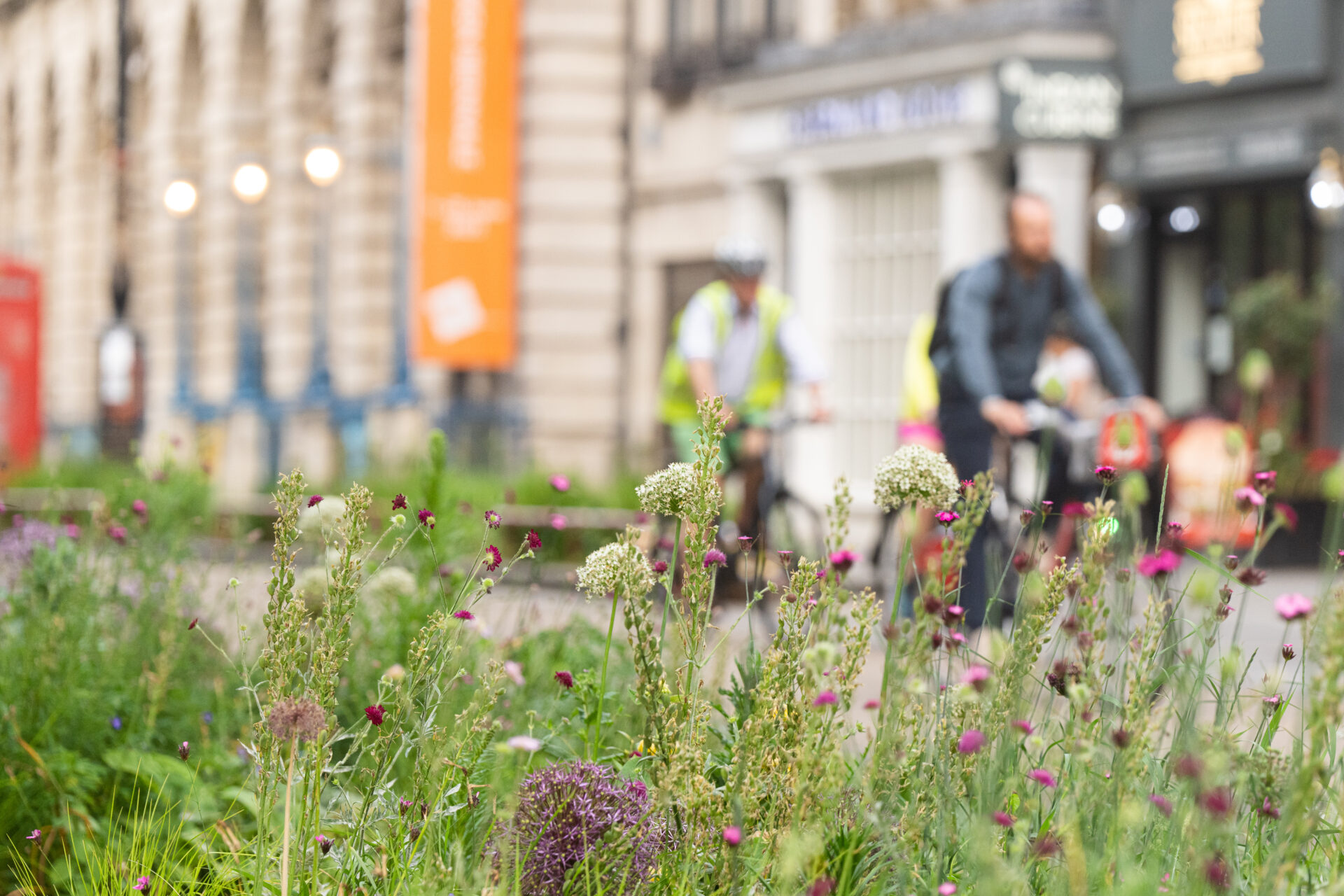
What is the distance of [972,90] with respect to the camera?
13469 millimetres

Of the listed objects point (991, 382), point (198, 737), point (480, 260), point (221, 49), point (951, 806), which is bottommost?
point (198, 737)

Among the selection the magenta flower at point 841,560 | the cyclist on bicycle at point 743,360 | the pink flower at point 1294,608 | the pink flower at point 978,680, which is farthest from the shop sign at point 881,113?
the pink flower at point 978,680

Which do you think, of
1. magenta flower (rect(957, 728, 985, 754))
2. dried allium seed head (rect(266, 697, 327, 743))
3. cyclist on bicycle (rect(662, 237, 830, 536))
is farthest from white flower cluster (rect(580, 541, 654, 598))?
cyclist on bicycle (rect(662, 237, 830, 536))

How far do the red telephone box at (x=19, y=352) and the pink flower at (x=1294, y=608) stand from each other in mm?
21126

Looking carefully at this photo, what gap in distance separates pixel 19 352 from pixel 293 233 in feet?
13.6

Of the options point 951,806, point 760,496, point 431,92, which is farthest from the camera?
point 431,92

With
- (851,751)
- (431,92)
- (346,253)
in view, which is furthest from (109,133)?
(851,751)

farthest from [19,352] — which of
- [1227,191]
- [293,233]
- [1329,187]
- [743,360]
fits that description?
[1329,187]

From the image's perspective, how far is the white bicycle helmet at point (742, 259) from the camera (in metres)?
8.39

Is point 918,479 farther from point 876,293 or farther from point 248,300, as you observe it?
point 248,300

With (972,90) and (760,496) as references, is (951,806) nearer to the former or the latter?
(760,496)

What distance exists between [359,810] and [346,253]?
20.1m

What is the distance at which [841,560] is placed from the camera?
2.32 m

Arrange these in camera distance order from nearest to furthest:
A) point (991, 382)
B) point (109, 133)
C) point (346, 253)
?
point (991, 382) → point (346, 253) → point (109, 133)
